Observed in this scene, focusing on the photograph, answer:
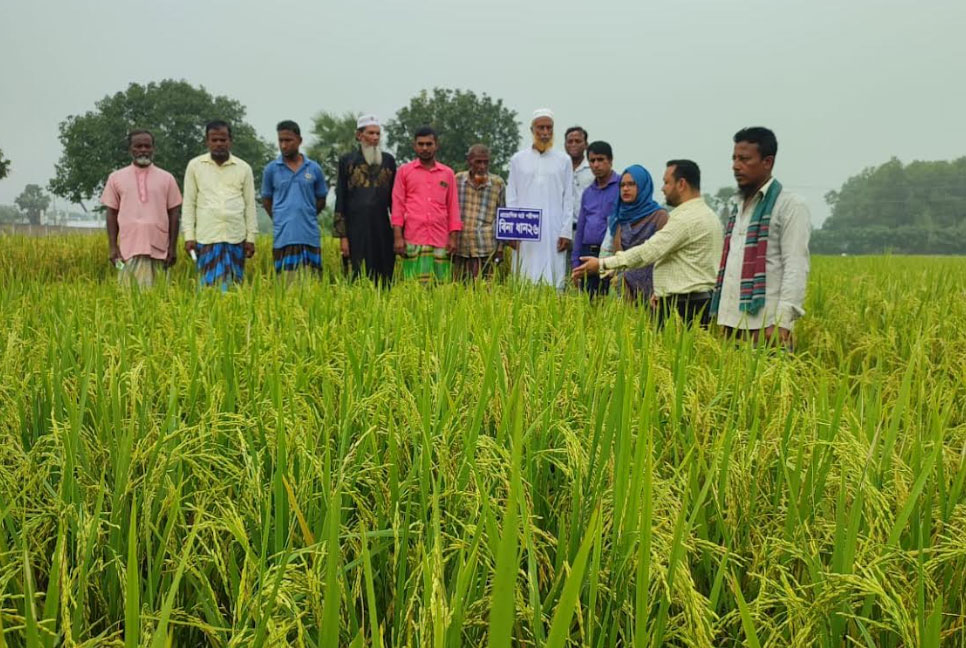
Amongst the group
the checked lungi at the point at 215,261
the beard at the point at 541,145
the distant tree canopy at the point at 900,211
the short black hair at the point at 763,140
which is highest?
the distant tree canopy at the point at 900,211

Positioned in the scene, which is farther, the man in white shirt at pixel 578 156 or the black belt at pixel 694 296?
the man in white shirt at pixel 578 156

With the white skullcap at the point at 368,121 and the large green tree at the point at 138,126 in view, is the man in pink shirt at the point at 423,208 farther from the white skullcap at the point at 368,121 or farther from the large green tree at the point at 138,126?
the large green tree at the point at 138,126

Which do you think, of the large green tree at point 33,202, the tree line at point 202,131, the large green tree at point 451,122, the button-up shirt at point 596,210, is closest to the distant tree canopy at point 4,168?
the tree line at point 202,131

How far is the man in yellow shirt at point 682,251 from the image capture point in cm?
329

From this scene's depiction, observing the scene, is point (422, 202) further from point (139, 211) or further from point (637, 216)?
point (139, 211)

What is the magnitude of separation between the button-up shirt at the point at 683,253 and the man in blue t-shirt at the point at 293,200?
2.40 m

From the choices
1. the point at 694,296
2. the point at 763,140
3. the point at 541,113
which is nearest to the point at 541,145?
the point at 541,113

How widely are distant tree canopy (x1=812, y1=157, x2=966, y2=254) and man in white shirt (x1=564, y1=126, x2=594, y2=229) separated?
37.1 m

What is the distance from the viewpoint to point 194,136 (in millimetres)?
36031

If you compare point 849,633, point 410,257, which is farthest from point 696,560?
point 410,257

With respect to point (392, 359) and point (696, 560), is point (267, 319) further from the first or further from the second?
point (696, 560)

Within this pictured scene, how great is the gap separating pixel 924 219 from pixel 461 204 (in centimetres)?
6259

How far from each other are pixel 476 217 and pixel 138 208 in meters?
2.42

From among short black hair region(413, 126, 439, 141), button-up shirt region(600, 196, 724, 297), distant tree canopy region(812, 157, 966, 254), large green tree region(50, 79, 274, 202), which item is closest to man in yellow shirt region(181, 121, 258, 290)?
short black hair region(413, 126, 439, 141)
